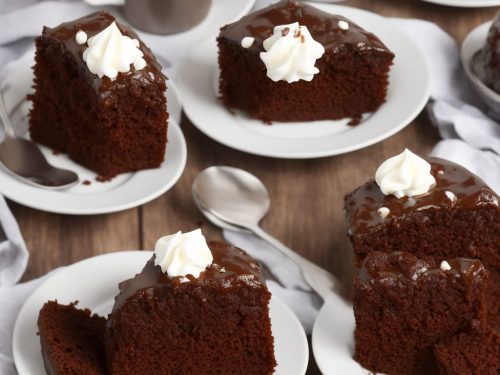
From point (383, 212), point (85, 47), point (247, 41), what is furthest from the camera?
point (247, 41)

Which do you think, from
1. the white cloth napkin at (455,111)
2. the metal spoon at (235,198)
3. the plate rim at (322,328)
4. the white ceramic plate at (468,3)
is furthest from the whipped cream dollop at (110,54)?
the white ceramic plate at (468,3)

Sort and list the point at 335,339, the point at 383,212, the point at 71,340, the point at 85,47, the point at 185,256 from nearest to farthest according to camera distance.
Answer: the point at 185,256, the point at 71,340, the point at 335,339, the point at 383,212, the point at 85,47

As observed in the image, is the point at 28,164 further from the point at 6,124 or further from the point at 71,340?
the point at 71,340

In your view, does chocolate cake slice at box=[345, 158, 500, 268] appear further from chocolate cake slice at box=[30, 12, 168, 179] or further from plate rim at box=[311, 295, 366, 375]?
chocolate cake slice at box=[30, 12, 168, 179]

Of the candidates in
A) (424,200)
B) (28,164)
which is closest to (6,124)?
(28,164)

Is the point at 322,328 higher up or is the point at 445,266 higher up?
the point at 445,266

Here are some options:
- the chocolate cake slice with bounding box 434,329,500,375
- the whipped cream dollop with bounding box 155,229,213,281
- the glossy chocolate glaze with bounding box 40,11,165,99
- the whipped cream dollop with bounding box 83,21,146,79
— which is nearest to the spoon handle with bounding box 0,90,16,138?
the glossy chocolate glaze with bounding box 40,11,165,99

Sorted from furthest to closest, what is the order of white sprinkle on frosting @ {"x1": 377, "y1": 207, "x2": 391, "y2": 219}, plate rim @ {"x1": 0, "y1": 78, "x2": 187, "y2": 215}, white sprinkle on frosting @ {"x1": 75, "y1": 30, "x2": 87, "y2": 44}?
white sprinkle on frosting @ {"x1": 75, "y1": 30, "x2": 87, "y2": 44} < plate rim @ {"x1": 0, "y1": 78, "x2": 187, "y2": 215} < white sprinkle on frosting @ {"x1": 377, "y1": 207, "x2": 391, "y2": 219}

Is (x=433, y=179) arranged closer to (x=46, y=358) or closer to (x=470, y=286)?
(x=470, y=286)
